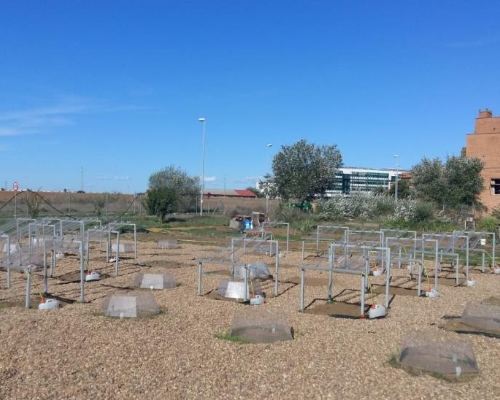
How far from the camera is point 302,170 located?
48.1 metres

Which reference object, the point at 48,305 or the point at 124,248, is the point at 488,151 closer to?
the point at 124,248

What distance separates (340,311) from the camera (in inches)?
429

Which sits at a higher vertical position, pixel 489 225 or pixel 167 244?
pixel 489 225

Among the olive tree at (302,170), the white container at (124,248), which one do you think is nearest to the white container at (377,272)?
the white container at (124,248)

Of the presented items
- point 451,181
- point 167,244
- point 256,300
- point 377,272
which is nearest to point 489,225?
point 451,181

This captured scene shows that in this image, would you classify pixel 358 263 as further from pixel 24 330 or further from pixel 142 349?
pixel 24 330

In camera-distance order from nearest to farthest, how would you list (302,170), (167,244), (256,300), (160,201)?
(256,300), (167,244), (160,201), (302,170)

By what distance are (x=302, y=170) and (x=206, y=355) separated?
1626 inches

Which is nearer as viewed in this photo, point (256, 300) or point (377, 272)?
point (256, 300)

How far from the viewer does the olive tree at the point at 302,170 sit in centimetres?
4797

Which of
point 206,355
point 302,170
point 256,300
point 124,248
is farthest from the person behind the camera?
point 302,170

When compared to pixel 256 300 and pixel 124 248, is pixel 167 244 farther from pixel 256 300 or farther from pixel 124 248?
pixel 256 300

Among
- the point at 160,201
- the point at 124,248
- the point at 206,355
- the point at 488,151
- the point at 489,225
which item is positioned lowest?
the point at 206,355

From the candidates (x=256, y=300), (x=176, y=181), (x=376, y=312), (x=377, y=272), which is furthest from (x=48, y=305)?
(x=176, y=181)
